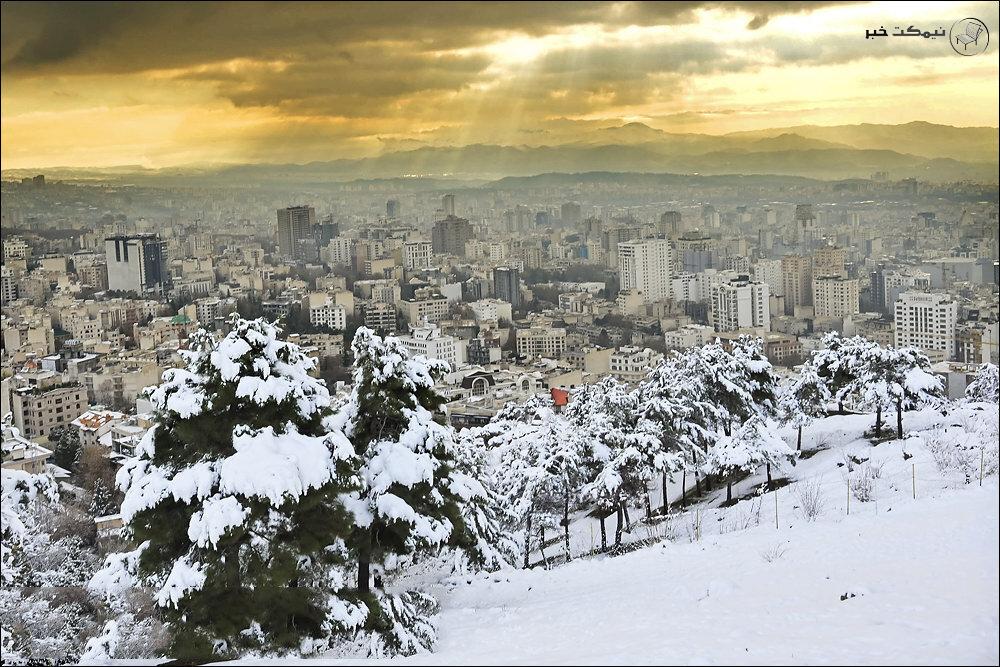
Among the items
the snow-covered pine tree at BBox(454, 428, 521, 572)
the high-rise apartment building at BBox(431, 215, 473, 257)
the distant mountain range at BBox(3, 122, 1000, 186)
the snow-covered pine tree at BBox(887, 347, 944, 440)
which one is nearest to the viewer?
the snow-covered pine tree at BBox(454, 428, 521, 572)

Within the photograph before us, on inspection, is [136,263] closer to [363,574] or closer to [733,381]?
[733,381]

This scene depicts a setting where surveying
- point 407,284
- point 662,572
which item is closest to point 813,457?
point 662,572

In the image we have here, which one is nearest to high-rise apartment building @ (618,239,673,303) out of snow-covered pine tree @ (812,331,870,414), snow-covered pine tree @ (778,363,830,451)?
snow-covered pine tree @ (812,331,870,414)

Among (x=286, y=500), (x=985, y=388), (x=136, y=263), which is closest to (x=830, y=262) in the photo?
(x=985, y=388)

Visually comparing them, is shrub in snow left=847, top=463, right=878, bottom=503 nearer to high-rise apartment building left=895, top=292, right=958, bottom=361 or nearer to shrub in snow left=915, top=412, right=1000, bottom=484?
shrub in snow left=915, top=412, right=1000, bottom=484

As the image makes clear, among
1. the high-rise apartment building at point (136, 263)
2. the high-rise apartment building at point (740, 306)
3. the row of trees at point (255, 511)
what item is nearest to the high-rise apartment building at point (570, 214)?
the high-rise apartment building at point (740, 306)
